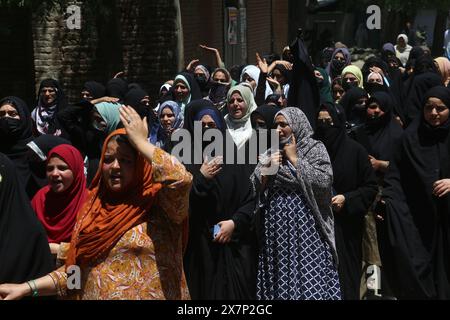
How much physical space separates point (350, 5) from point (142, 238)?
960 inches

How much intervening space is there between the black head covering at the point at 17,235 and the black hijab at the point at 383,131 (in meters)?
3.39

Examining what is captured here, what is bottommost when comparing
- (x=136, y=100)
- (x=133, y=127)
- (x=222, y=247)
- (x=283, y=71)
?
(x=222, y=247)

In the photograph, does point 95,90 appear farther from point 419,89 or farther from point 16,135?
point 419,89

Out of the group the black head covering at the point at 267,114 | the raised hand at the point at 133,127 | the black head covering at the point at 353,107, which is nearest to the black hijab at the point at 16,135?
the black head covering at the point at 267,114

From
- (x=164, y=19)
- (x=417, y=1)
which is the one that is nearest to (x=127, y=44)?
(x=164, y=19)

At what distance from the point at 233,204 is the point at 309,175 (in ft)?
1.74

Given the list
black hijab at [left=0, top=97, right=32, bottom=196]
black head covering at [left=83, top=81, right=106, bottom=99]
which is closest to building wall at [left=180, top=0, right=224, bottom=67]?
black head covering at [left=83, top=81, right=106, bottom=99]

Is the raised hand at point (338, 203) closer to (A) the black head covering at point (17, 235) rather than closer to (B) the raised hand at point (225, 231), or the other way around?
(B) the raised hand at point (225, 231)

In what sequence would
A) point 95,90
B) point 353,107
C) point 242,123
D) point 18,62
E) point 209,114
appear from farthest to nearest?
1. point 18,62
2. point 95,90
3. point 353,107
4. point 242,123
5. point 209,114

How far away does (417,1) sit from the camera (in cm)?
2177

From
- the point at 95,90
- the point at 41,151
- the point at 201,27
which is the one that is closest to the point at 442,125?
the point at 41,151

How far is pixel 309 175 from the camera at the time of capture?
5449 mm

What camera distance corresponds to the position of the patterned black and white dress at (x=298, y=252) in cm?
545
